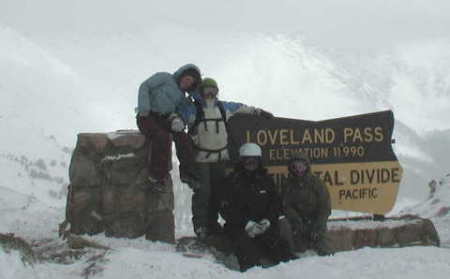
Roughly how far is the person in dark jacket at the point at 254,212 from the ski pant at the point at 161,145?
641mm

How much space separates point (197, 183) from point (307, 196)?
1425 mm

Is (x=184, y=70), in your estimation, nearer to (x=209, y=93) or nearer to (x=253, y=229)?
(x=209, y=93)

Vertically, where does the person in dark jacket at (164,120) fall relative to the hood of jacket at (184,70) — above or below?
below

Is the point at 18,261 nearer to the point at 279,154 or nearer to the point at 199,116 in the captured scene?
the point at 199,116

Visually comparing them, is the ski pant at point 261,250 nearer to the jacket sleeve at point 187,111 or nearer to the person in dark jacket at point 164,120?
the person in dark jacket at point 164,120

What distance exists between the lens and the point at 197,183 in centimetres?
746

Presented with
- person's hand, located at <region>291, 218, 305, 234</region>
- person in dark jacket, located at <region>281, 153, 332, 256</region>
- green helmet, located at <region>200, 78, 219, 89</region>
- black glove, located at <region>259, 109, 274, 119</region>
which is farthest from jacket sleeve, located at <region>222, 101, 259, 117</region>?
person's hand, located at <region>291, 218, 305, 234</region>

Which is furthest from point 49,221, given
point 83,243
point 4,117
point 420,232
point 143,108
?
point 4,117

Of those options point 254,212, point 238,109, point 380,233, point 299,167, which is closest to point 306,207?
point 299,167

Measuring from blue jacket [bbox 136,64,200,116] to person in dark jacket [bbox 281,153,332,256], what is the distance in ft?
5.67

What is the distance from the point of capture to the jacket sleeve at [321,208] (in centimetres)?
741

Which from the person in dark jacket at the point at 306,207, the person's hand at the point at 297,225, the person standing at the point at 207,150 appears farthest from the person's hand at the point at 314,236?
the person standing at the point at 207,150

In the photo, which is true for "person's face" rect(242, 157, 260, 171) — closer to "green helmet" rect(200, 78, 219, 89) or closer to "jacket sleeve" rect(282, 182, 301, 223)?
"jacket sleeve" rect(282, 182, 301, 223)

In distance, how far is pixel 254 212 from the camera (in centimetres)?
707
